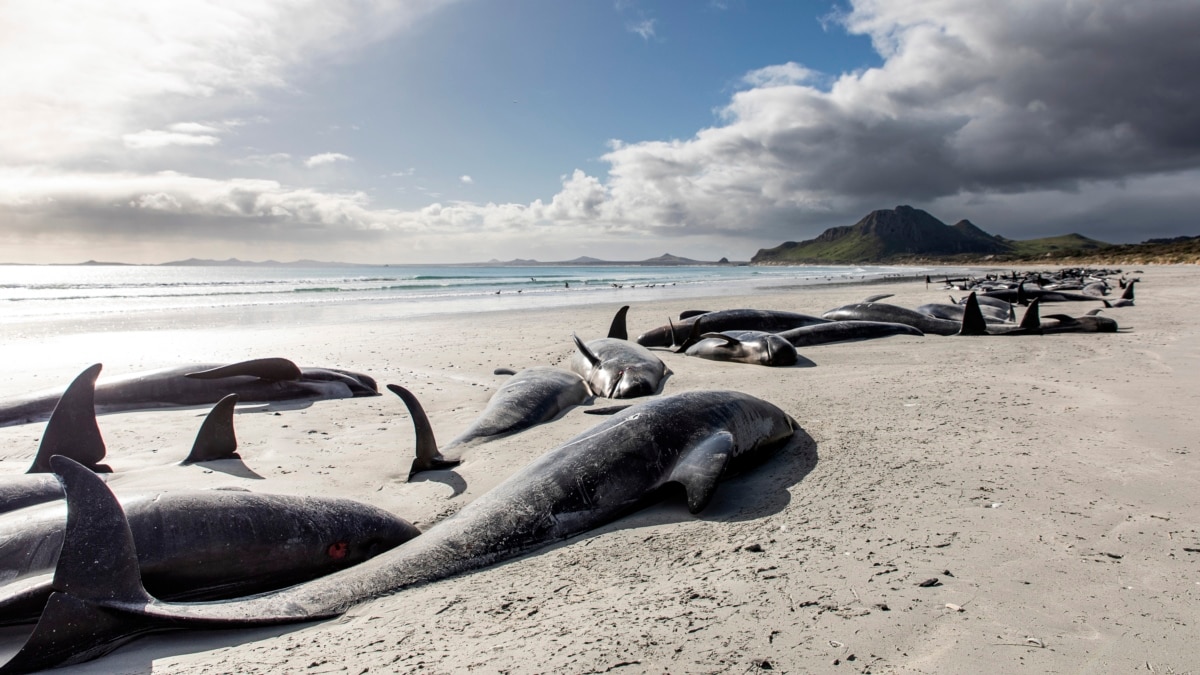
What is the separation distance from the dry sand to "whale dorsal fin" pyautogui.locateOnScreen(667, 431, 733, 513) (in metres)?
0.14

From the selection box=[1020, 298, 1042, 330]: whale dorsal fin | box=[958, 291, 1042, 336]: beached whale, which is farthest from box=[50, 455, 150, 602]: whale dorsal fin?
box=[1020, 298, 1042, 330]: whale dorsal fin

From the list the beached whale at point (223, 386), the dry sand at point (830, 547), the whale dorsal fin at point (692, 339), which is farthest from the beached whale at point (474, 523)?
the whale dorsal fin at point (692, 339)

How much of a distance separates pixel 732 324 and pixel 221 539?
37.2 feet

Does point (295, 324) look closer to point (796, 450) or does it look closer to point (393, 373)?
point (393, 373)

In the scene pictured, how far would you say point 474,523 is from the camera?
3633 millimetres

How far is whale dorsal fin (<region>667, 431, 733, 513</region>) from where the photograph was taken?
3885 millimetres

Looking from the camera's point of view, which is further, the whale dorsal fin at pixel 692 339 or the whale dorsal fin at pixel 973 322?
the whale dorsal fin at pixel 973 322

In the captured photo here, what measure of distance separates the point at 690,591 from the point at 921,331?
11874mm

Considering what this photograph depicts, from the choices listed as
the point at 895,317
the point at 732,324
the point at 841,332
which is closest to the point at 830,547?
the point at 841,332

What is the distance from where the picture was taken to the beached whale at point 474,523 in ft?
8.80

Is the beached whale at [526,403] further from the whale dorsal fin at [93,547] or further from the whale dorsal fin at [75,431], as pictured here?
the whale dorsal fin at [93,547]

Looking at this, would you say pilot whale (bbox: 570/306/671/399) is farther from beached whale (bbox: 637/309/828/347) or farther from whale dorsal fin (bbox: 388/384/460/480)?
beached whale (bbox: 637/309/828/347)

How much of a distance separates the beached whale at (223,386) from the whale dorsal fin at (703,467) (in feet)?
17.9

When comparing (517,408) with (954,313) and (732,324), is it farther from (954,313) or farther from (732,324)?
(954,313)
